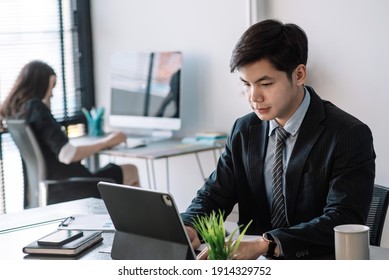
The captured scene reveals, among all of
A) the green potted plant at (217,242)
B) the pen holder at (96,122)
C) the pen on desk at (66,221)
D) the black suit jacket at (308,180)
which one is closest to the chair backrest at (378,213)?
the black suit jacket at (308,180)

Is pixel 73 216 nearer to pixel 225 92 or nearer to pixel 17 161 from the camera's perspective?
pixel 225 92

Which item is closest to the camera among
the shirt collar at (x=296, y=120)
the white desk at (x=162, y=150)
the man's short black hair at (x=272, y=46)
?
the man's short black hair at (x=272, y=46)

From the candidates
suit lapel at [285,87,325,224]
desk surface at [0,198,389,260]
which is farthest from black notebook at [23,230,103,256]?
suit lapel at [285,87,325,224]

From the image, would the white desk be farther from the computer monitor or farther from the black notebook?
the black notebook

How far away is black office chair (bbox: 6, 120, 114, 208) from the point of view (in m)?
4.55

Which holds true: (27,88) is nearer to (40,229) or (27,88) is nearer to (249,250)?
(40,229)

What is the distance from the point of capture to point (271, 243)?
2176 millimetres

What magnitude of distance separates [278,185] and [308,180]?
0.12 meters

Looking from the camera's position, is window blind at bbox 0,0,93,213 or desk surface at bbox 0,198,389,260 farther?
window blind at bbox 0,0,93,213

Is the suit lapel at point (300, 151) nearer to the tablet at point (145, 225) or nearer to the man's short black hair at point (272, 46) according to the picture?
the man's short black hair at point (272, 46)

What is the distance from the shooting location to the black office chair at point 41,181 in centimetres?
455

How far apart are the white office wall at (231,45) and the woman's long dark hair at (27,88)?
1.04 m

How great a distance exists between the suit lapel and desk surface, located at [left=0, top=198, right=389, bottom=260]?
1.07ft

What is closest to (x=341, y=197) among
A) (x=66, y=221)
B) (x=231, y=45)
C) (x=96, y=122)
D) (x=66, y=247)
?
(x=66, y=247)
